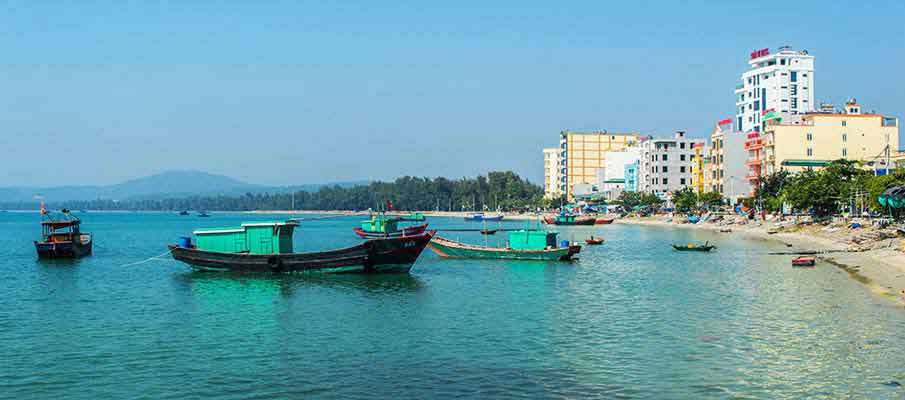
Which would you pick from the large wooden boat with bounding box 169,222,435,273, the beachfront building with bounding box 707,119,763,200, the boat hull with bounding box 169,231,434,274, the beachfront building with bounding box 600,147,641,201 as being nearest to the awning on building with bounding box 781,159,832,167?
the beachfront building with bounding box 707,119,763,200

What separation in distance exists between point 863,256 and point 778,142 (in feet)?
179

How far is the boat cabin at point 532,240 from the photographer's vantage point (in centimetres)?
5991

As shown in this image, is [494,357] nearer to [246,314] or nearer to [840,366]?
[840,366]

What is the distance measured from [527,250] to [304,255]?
17.5 metres

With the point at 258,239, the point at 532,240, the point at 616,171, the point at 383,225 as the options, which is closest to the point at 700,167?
the point at 616,171

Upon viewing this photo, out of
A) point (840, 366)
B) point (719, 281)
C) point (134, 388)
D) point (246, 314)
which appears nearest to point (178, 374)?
point (134, 388)

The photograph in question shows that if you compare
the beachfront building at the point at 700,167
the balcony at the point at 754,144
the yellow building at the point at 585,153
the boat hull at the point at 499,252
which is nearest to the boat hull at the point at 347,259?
the boat hull at the point at 499,252

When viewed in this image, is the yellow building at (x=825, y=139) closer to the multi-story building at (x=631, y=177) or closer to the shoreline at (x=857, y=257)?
the shoreline at (x=857, y=257)

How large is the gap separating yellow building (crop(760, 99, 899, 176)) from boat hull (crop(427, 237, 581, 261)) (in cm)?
5487

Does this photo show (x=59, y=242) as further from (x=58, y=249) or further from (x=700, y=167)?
(x=700, y=167)

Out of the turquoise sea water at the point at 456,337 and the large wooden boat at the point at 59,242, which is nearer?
the turquoise sea water at the point at 456,337

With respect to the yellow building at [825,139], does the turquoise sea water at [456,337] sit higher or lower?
lower

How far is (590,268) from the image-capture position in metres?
54.9

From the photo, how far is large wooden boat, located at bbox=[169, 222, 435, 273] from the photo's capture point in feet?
158
